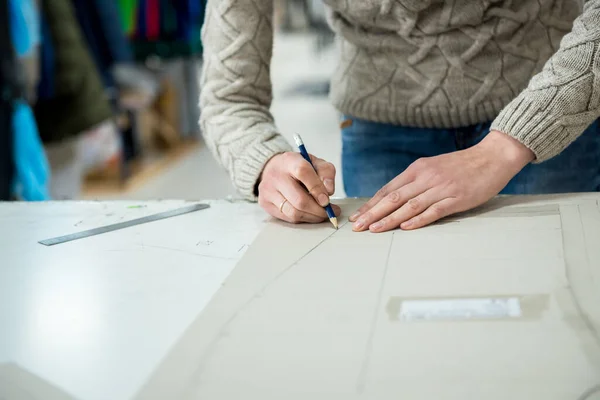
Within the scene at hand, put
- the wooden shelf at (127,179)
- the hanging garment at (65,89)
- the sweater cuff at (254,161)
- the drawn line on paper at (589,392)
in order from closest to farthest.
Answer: the drawn line on paper at (589,392)
the sweater cuff at (254,161)
the hanging garment at (65,89)
the wooden shelf at (127,179)

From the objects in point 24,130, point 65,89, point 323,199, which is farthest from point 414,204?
point 65,89

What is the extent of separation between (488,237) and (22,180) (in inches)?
60.4

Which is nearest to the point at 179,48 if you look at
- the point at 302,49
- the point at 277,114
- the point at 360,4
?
the point at 277,114

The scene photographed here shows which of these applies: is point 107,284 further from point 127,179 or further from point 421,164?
point 127,179

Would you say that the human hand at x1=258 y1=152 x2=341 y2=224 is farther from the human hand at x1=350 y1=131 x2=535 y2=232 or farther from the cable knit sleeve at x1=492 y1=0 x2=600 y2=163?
the cable knit sleeve at x1=492 y1=0 x2=600 y2=163

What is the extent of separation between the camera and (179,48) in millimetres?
3371

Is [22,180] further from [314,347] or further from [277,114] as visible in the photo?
[277,114]

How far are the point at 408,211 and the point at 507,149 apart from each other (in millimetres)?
165

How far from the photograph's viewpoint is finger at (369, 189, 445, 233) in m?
0.87

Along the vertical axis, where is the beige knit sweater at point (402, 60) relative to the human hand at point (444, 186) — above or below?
above

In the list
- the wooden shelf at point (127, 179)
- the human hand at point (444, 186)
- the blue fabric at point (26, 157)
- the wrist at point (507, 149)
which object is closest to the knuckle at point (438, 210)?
the human hand at point (444, 186)

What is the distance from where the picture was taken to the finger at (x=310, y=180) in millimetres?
908

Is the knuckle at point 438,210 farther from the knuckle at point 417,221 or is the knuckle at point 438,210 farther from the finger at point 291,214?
the finger at point 291,214

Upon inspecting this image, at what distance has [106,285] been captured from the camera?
75 cm
